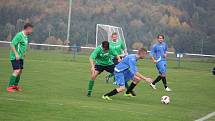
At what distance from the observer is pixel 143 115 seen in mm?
10961

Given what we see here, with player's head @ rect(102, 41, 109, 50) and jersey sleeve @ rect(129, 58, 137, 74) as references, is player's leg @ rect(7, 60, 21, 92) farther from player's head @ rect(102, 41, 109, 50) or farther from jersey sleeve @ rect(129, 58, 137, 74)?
jersey sleeve @ rect(129, 58, 137, 74)

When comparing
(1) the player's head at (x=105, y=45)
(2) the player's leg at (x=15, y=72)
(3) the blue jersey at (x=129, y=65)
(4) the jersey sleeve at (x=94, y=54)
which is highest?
(1) the player's head at (x=105, y=45)

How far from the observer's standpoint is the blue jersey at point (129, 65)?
44.5ft

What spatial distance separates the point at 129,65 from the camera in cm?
1372

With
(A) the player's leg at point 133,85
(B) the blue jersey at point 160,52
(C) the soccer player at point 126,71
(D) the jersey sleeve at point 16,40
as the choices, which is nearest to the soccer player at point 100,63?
(C) the soccer player at point 126,71

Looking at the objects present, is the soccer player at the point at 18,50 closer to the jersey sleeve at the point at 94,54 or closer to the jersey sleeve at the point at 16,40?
the jersey sleeve at the point at 16,40

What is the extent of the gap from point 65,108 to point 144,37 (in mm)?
48110

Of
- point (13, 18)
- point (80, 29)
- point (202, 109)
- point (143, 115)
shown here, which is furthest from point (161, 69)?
point (13, 18)

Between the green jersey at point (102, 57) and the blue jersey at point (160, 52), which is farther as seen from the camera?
the blue jersey at point (160, 52)

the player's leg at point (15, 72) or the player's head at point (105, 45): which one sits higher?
the player's head at point (105, 45)

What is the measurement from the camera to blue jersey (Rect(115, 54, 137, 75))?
13578 mm

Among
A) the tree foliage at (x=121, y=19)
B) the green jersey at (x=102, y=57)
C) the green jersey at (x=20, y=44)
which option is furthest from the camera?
the tree foliage at (x=121, y=19)

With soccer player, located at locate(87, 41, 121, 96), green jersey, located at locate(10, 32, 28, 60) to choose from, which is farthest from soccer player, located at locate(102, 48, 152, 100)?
green jersey, located at locate(10, 32, 28, 60)

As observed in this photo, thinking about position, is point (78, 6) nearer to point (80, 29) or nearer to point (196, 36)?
point (80, 29)
